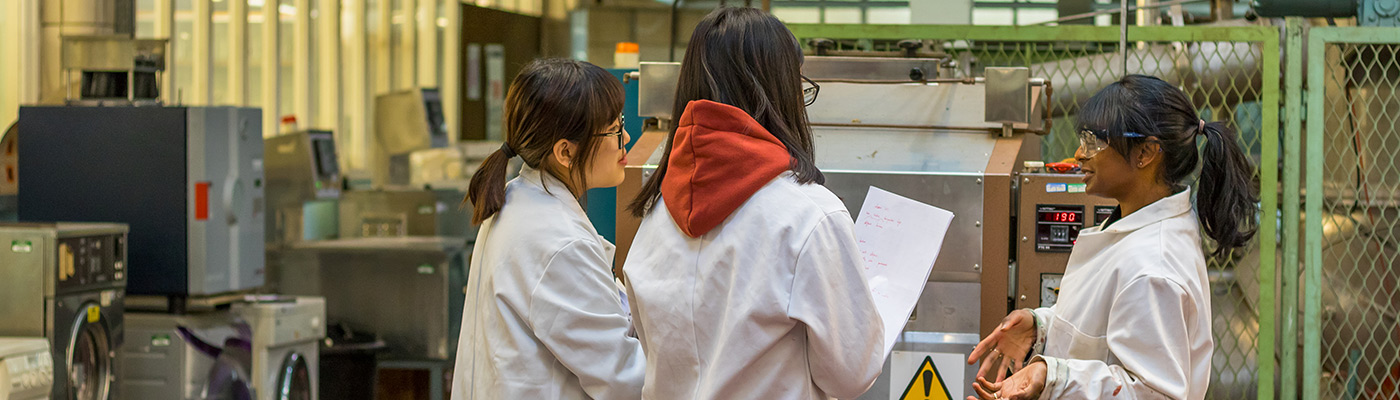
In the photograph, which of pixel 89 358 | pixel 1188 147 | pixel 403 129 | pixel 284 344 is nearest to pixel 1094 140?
pixel 1188 147

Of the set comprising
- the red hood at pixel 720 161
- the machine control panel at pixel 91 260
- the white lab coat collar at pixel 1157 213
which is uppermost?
the red hood at pixel 720 161

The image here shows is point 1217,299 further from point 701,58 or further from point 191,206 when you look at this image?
point 191,206

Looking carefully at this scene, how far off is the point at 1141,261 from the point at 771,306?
546 millimetres

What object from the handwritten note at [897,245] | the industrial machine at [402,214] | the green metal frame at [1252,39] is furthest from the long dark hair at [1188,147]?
the industrial machine at [402,214]

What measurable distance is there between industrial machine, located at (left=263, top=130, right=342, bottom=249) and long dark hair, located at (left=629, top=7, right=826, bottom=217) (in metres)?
4.39

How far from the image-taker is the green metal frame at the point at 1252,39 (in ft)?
11.0

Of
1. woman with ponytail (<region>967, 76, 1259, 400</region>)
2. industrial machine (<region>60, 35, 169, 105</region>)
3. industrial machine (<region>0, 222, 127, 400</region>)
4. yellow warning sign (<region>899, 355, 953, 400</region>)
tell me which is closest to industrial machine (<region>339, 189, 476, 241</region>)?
industrial machine (<region>60, 35, 169, 105</region>)

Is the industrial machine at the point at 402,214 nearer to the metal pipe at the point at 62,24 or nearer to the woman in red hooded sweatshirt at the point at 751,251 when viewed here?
the metal pipe at the point at 62,24

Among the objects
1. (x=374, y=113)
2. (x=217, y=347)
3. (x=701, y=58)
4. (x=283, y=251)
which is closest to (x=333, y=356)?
(x=283, y=251)

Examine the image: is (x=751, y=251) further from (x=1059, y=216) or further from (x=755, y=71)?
(x=1059, y=216)

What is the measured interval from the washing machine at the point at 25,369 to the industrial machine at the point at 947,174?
199 cm

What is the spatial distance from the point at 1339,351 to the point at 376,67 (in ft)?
17.4

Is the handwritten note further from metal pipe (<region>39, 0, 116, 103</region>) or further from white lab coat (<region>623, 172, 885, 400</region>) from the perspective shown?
metal pipe (<region>39, 0, 116, 103</region>)

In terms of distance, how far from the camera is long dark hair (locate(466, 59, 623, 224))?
1.89 meters
